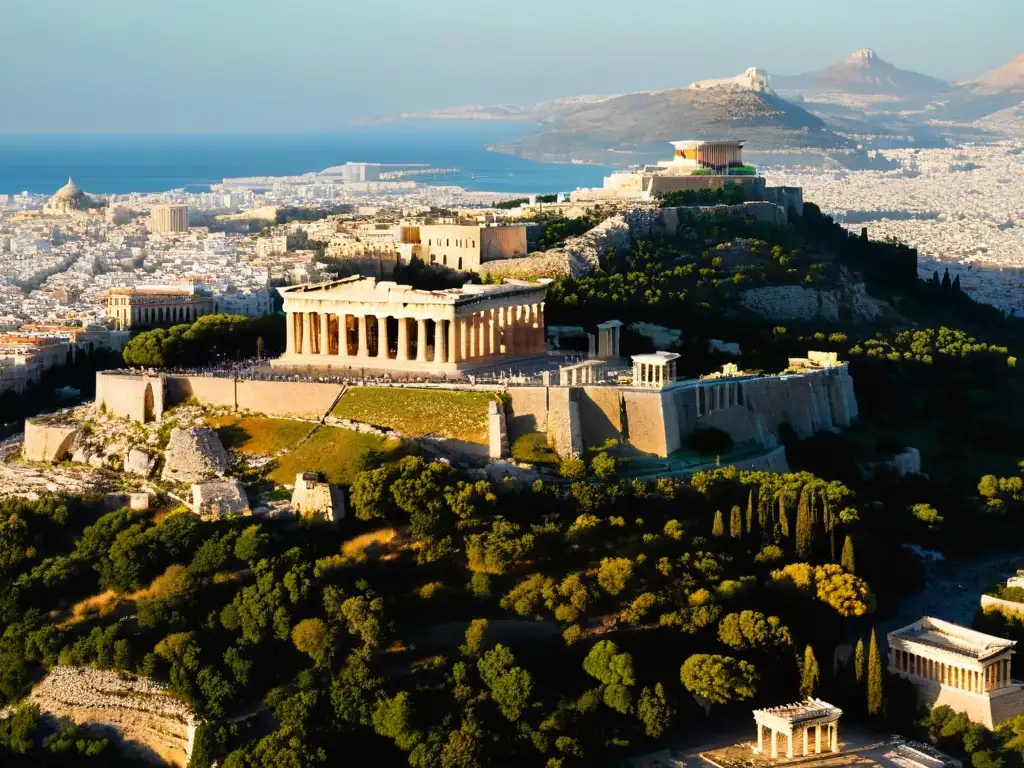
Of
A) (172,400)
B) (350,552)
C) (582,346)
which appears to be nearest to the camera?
(350,552)

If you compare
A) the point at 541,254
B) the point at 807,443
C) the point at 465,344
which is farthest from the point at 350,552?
the point at 541,254

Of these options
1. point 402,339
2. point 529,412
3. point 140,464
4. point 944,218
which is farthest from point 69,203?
point 529,412

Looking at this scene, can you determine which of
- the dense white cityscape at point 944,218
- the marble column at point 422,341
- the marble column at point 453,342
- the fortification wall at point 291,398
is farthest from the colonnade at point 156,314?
the dense white cityscape at point 944,218

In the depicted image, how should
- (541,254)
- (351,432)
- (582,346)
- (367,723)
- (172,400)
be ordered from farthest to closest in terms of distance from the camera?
1. (541,254)
2. (582,346)
3. (172,400)
4. (351,432)
5. (367,723)

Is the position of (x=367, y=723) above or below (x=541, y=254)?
below

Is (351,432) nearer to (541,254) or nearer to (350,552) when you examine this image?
(350,552)

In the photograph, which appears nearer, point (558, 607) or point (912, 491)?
point (558, 607)

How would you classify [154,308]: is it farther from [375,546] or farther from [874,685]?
[874,685]
